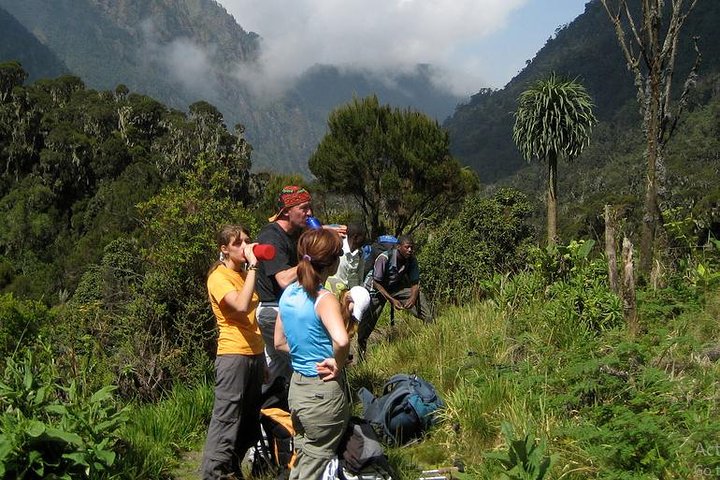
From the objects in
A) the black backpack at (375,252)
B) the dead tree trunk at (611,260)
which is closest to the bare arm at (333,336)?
the black backpack at (375,252)

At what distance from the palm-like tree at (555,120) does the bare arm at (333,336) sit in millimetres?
12231

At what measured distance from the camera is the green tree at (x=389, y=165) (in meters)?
27.6

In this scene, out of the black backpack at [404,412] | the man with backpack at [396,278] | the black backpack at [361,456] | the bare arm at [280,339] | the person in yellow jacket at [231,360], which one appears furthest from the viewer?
the man with backpack at [396,278]

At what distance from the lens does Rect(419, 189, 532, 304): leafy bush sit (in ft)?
→ 28.1

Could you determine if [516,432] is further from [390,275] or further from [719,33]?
[719,33]

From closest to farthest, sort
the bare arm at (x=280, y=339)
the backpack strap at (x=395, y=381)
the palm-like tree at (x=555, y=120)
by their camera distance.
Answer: the bare arm at (x=280, y=339), the backpack strap at (x=395, y=381), the palm-like tree at (x=555, y=120)

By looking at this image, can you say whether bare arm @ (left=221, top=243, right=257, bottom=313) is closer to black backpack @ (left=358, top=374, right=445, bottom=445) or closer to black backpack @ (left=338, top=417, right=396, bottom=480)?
black backpack @ (left=338, top=417, right=396, bottom=480)

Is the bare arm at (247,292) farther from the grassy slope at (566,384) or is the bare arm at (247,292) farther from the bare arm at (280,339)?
the grassy slope at (566,384)

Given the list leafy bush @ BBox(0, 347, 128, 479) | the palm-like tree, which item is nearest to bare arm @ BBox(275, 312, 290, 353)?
leafy bush @ BBox(0, 347, 128, 479)

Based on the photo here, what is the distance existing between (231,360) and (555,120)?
12.7 metres

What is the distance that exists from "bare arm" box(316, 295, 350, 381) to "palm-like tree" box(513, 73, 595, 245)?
40.1 feet

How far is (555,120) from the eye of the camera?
14398mm

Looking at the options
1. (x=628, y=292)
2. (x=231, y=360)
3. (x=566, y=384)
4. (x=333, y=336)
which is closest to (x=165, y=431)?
(x=231, y=360)

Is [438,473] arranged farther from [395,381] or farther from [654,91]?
[654,91]
